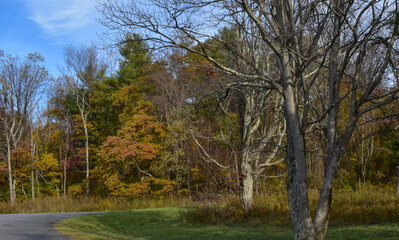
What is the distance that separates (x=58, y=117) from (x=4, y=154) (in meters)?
7.17

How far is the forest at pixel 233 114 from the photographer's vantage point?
6.77 metres

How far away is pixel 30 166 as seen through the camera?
28.5m

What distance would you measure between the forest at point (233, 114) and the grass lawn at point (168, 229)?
2094 millimetres

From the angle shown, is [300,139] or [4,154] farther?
[4,154]

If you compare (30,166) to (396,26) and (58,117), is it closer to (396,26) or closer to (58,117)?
(58,117)

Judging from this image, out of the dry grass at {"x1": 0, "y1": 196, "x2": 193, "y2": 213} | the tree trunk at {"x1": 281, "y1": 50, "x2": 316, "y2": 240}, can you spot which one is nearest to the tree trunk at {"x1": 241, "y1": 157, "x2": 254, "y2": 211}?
the dry grass at {"x1": 0, "y1": 196, "x2": 193, "y2": 213}

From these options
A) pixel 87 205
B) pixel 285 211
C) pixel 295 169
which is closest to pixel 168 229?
pixel 285 211

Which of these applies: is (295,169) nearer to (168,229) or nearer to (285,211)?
(168,229)

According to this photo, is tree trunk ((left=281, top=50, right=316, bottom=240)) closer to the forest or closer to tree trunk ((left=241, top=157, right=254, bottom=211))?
the forest

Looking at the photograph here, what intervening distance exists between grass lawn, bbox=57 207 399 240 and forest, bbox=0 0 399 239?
209 centimetres

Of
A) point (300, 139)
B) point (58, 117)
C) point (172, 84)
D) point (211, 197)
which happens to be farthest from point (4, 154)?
point (300, 139)

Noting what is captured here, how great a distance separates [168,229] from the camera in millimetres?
11750

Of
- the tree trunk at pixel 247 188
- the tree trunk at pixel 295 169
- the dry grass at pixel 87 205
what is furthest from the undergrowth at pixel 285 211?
the tree trunk at pixel 295 169

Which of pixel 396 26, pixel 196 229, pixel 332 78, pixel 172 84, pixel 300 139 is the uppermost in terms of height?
pixel 172 84
